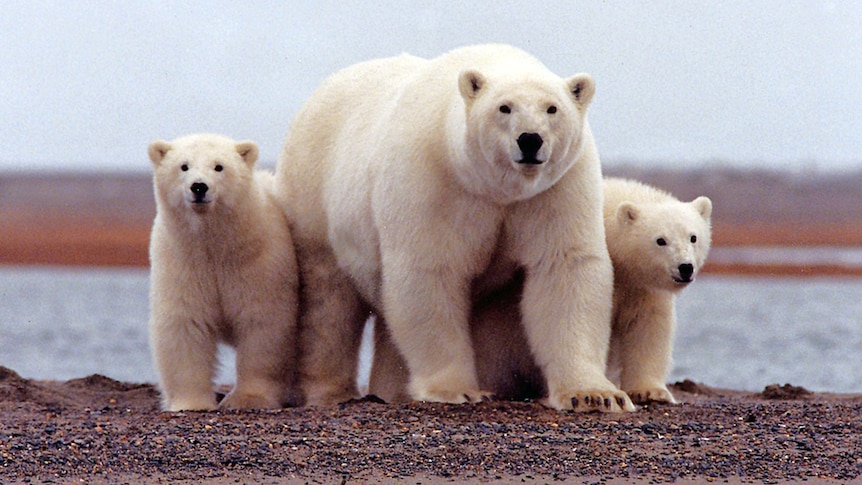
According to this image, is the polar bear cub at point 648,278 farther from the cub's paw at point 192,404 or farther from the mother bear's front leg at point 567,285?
the cub's paw at point 192,404

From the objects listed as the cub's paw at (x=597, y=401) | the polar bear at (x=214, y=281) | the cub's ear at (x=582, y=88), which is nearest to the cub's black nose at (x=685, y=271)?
the cub's paw at (x=597, y=401)

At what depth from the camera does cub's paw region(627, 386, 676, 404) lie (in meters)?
8.09

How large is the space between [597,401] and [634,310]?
3.73 feet

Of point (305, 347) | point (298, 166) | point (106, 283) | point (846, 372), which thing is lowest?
point (106, 283)

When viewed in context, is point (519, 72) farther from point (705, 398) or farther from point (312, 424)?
point (705, 398)

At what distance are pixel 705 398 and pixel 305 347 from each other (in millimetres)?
2955

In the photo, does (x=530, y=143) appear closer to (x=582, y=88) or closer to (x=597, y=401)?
(x=582, y=88)

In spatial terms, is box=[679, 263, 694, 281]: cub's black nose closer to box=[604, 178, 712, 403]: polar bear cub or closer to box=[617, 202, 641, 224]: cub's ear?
box=[604, 178, 712, 403]: polar bear cub

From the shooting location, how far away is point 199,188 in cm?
806

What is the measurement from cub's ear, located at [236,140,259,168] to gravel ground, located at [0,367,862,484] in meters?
1.74

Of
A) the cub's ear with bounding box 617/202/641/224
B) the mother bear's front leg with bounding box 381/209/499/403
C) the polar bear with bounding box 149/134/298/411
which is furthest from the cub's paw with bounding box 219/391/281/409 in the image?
the cub's ear with bounding box 617/202/641/224

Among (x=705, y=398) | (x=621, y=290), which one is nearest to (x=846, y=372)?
(x=705, y=398)

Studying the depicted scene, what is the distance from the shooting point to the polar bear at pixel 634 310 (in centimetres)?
808

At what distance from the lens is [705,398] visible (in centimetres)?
A: 959
